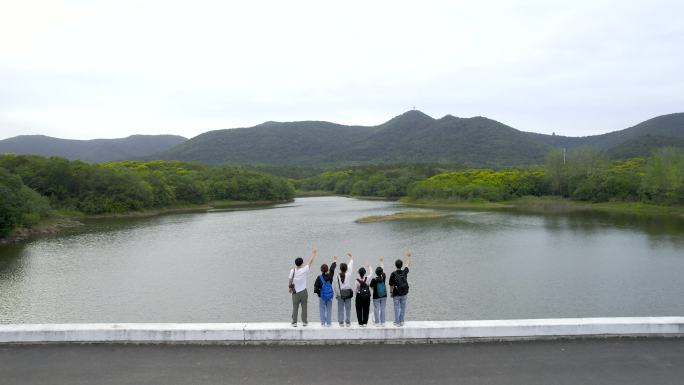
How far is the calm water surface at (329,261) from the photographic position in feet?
68.5

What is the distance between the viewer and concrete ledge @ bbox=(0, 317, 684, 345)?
9.09 m

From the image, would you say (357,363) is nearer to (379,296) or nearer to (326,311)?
(326,311)

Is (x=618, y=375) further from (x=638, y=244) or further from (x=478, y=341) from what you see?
(x=638, y=244)

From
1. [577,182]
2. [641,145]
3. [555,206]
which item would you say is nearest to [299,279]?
[555,206]

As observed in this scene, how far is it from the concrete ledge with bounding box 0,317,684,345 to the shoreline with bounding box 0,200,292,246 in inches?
1692

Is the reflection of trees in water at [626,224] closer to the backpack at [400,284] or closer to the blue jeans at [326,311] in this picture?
the backpack at [400,284]

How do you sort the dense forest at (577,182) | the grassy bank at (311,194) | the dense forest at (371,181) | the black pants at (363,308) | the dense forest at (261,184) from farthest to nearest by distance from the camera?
1. the grassy bank at (311,194)
2. the dense forest at (371,181)
3. the dense forest at (577,182)
4. the dense forest at (261,184)
5. the black pants at (363,308)

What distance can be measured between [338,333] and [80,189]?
7964 cm

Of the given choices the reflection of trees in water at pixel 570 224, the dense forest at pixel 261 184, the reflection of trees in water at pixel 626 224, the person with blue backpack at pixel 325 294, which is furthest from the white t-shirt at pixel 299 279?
the dense forest at pixel 261 184

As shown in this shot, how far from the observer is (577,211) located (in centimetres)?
7525

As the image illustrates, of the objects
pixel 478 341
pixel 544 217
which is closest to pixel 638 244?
pixel 544 217

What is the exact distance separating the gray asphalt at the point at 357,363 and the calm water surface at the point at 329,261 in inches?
420

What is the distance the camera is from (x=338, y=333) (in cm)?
920

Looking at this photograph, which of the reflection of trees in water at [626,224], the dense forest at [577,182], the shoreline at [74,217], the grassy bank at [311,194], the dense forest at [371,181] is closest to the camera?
the reflection of trees in water at [626,224]
